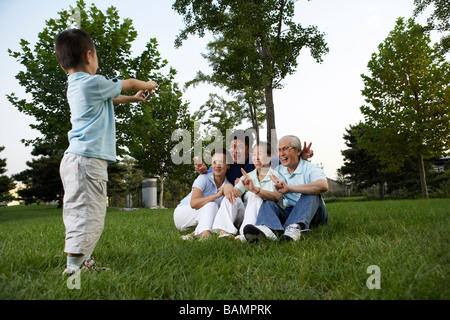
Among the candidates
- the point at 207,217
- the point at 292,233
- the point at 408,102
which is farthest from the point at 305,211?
the point at 408,102

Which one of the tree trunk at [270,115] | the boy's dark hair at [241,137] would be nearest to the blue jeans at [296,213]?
the boy's dark hair at [241,137]

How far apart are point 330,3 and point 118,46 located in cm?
819

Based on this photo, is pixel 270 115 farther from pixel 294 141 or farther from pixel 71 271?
pixel 71 271

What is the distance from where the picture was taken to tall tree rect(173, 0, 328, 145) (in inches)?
447

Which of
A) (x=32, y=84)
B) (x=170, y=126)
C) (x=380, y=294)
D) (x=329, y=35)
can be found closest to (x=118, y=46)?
(x=32, y=84)

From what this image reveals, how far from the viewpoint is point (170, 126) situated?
2100cm

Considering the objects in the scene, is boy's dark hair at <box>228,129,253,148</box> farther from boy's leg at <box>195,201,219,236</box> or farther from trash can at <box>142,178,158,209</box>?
trash can at <box>142,178,158,209</box>

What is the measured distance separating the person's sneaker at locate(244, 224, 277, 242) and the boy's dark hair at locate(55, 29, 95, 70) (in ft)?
6.84

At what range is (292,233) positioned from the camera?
308 cm

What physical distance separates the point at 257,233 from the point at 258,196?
0.55 metres

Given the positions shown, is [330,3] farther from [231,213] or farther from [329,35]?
[231,213]

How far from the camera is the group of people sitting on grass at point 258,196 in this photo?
3.21 meters

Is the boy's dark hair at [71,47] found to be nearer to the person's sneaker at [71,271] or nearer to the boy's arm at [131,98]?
the boy's arm at [131,98]

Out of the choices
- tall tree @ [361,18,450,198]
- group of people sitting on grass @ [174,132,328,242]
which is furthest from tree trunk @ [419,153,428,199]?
group of people sitting on grass @ [174,132,328,242]
